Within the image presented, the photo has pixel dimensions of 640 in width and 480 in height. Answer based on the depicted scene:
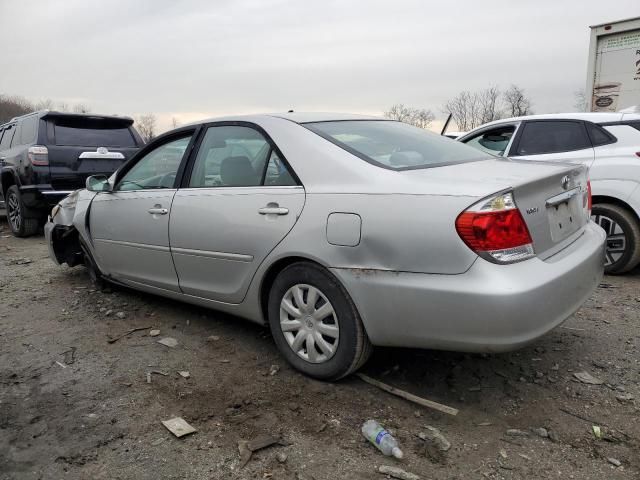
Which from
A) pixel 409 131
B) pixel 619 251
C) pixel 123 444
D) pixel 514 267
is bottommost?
pixel 123 444

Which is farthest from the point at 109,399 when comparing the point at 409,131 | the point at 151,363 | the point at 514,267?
the point at 409,131

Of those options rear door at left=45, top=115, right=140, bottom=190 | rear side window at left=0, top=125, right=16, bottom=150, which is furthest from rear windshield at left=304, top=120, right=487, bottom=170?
rear side window at left=0, top=125, right=16, bottom=150

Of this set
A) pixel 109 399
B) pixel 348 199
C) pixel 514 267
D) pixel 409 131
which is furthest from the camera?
pixel 409 131

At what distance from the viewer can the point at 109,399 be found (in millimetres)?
2869

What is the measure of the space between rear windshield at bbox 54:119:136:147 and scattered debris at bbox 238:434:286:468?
6.47 m

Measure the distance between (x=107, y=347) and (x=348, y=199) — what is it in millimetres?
2038

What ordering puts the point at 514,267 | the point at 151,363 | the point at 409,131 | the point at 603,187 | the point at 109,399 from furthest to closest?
the point at 603,187 → the point at 409,131 → the point at 151,363 → the point at 109,399 → the point at 514,267

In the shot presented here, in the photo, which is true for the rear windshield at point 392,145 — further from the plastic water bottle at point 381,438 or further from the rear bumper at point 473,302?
the plastic water bottle at point 381,438

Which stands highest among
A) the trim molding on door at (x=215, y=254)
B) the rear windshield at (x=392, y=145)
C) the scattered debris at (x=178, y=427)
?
the rear windshield at (x=392, y=145)

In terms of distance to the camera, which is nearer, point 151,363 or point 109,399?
point 109,399

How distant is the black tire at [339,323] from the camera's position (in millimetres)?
2721

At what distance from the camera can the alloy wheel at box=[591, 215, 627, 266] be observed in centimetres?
489

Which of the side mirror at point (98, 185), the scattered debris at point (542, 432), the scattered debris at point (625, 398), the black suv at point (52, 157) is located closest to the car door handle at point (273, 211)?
the scattered debris at point (542, 432)

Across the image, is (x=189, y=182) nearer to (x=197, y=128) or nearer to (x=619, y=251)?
(x=197, y=128)
